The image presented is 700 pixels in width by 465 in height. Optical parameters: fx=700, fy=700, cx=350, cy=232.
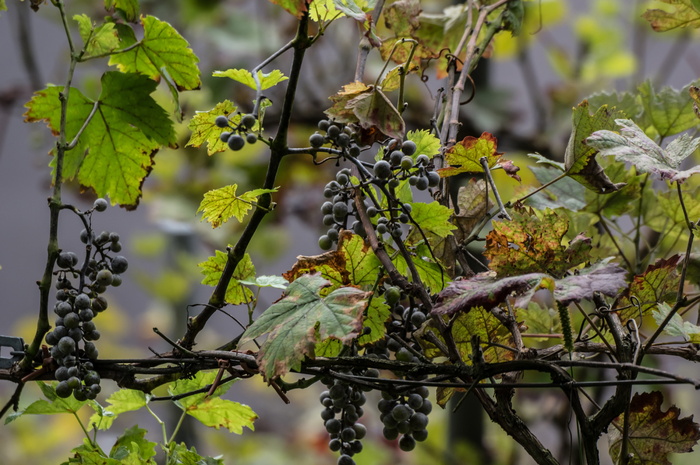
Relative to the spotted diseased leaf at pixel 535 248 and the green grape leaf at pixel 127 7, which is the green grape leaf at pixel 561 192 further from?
the green grape leaf at pixel 127 7

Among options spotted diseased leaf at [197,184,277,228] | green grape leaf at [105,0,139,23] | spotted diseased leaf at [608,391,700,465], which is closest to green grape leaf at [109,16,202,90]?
green grape leaf at [105,0,139,23]

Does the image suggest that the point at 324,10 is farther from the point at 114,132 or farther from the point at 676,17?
the point at 676,17

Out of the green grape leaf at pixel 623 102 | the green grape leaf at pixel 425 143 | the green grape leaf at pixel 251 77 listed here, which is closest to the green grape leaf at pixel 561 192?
the green grape leaf at pixel 623 102

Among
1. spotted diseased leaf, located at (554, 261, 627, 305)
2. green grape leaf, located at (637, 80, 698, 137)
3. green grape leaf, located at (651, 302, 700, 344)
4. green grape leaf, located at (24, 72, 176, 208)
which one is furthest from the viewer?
green grape leaf, located at (637, 80, 698, 137)

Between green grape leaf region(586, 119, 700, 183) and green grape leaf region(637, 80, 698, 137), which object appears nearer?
green grape leaf region(586, 119, 700, 183)

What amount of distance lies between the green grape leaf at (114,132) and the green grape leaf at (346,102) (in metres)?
0.17

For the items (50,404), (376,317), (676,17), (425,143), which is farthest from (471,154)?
(50,404)

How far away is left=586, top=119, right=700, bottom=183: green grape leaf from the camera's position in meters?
0.46

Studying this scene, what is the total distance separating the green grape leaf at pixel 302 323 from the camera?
43 cm

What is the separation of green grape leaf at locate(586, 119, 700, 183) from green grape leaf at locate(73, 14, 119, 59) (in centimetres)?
39

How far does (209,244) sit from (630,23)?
1.35 m

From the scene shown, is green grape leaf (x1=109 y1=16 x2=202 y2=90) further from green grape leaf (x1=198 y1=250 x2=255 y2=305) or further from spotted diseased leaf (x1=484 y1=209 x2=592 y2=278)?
spotted diseased leaf (x1=484 y1=209 x2=592 y2=278)

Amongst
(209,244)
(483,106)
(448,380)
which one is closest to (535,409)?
(483,106)

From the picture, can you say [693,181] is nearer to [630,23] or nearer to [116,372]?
[116,372]
